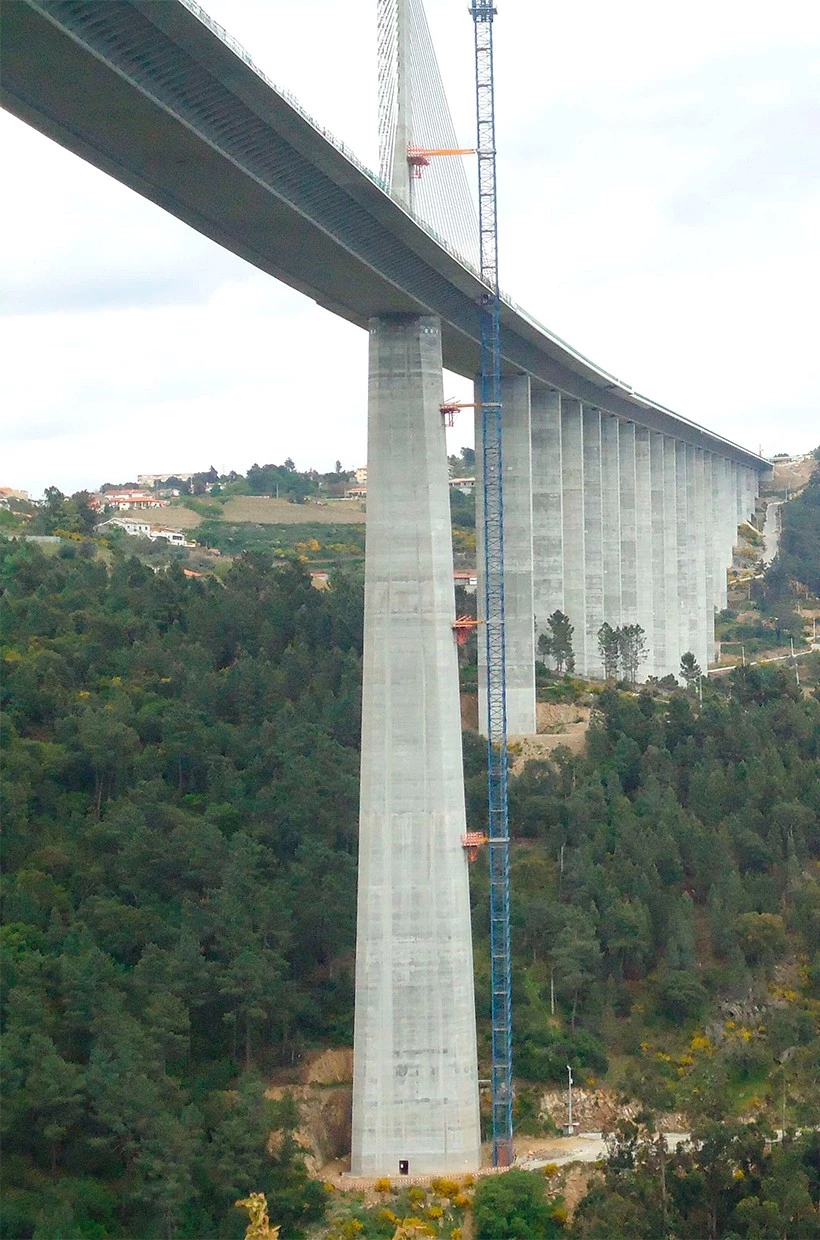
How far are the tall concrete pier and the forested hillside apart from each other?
8.98ft

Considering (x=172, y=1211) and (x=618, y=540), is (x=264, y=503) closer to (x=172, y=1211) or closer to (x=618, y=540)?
(x=618, y=540)

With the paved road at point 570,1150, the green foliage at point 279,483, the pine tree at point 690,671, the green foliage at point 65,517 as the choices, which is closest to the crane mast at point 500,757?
the paved road at point 570,1150

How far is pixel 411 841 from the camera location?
4044 centimetres

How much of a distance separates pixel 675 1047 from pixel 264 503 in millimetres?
108823

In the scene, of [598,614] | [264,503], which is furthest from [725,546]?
[598,614]

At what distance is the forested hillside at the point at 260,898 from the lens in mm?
35344

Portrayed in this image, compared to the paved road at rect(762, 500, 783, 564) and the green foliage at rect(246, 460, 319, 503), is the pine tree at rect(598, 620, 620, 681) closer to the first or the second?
the paved road at rect(762, 500, 783, 564)

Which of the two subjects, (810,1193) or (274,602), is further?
(274,602)

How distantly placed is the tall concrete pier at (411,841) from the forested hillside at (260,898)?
2.74m

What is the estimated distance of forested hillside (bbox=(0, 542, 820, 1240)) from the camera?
35344 millimetres

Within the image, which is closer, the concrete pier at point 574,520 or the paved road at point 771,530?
the concrete pier at point 574,520

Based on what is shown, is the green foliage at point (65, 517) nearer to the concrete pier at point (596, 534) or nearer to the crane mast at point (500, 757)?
the concrete pier at point (596, 534)

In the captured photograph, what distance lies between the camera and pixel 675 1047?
150 feet

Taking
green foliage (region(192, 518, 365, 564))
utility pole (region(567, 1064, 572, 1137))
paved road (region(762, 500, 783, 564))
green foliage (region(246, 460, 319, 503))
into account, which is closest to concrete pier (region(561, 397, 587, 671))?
utility pole (region(567, 1064, 572, 1137))
